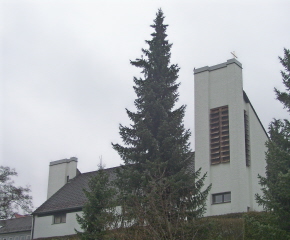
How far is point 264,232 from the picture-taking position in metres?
18.5

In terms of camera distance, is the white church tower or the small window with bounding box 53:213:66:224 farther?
the small window with bounding box 53:213:66:224

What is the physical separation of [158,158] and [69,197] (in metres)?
20.8

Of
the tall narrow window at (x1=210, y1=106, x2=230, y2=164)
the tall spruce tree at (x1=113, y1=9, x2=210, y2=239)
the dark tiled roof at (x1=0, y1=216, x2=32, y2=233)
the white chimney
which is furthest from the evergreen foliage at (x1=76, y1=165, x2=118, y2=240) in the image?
the dark tiled roof at (x1=0, y1=216, x2=32, y2=233)

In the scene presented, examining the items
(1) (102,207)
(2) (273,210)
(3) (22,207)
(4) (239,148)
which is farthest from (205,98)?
(3) (22,207)

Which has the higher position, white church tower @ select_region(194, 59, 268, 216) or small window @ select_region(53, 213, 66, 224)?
white church tower @ select_region(194, 59, 268, 216)

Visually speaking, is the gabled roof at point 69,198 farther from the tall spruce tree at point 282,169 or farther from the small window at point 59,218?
the tall spruce tree at point 282,169

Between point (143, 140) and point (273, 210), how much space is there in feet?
19.1

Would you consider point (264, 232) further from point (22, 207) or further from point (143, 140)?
point (22, 207)

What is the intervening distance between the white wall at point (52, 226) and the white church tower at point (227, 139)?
1183 centimetres

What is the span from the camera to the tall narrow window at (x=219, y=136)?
2847cm

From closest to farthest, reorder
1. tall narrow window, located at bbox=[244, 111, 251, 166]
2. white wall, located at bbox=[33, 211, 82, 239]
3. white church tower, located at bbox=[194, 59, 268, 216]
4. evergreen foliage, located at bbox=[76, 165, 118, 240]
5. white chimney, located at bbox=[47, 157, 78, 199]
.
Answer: evergreen foliage, located at bbox=[76, 165, 118, 240]
white church tower, located at bbox=[194, 59, 268, 216]
tall narrow window, located at bbox=[244, 111, 251, 166]
white wall, located at bbox=[33, 211, 82, 239]
white chimney, located at bbox=[47, 157, 78, 199]

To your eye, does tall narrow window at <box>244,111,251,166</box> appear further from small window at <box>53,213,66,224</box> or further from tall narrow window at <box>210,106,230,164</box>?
small window at <box>53,213,66,224</box>

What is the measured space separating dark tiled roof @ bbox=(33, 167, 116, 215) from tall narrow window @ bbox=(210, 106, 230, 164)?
32.6ft

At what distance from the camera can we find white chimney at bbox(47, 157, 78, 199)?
42.9 meters
